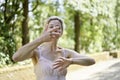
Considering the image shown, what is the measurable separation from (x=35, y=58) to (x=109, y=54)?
24458 millimetres

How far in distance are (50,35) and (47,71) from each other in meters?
0.22

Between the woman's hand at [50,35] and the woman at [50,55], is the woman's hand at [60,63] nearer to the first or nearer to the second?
the woman at [50,55]

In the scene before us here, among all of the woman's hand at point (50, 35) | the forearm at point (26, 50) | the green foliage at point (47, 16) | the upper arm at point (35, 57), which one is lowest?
the green foliage at point (47, 16)

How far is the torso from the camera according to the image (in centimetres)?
217

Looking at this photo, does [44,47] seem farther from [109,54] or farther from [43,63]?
[109,54]

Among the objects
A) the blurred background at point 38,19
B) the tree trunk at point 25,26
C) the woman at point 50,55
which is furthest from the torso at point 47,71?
the tree trunk at point 25,26

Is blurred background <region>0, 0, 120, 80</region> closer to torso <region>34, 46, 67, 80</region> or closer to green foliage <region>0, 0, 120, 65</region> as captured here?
green foliage <region>0, 0, 120, 65</region>

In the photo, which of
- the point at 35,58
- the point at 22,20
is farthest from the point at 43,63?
the point at 22,20

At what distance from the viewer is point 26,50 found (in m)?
2.13

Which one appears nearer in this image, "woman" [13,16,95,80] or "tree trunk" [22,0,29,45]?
"woman" [13,16,95,80]

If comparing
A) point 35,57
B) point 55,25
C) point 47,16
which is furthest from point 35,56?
point 47,16

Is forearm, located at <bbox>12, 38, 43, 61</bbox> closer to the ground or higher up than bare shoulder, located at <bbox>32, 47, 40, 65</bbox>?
higher up

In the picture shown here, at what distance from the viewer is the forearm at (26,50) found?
2.12 meters

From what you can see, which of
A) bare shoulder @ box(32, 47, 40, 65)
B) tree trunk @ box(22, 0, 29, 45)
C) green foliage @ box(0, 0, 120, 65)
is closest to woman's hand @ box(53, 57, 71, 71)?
bare shoulder @ box(32, 47, 40, 65)
